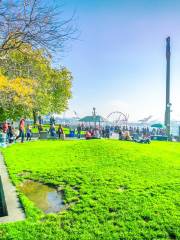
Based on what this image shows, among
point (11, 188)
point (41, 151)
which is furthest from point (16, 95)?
point (11, 188)

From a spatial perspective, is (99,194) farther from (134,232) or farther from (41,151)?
(41,151)

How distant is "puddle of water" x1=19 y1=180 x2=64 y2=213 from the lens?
939 cm

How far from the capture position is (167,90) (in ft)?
144

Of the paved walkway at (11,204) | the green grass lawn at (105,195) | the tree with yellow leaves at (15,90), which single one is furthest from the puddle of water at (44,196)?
the tree with yellow leaves at (15,90)

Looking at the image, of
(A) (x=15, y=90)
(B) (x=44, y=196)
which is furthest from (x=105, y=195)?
(A) (x=15, y=90)

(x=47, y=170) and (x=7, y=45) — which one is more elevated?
(x=7, y=45)

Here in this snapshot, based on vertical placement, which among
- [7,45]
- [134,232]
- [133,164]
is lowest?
[134,232]

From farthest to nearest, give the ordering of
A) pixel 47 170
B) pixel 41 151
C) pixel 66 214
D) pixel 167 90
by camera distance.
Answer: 1. pixel 167 90
2. pixel 41 151
3. pixel 47 170
4. pixel 66 214

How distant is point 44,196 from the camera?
34.2ft

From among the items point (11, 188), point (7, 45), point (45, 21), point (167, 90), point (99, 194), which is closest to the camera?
point (45, 21)

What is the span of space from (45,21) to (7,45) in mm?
1157

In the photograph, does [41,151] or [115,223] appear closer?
[115,223]

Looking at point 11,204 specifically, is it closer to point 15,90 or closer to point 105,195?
point 105,195

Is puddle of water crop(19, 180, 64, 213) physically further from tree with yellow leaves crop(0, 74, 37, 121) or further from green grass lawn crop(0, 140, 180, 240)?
tree with yellow leaves crop(0, 74, 37, 121)
